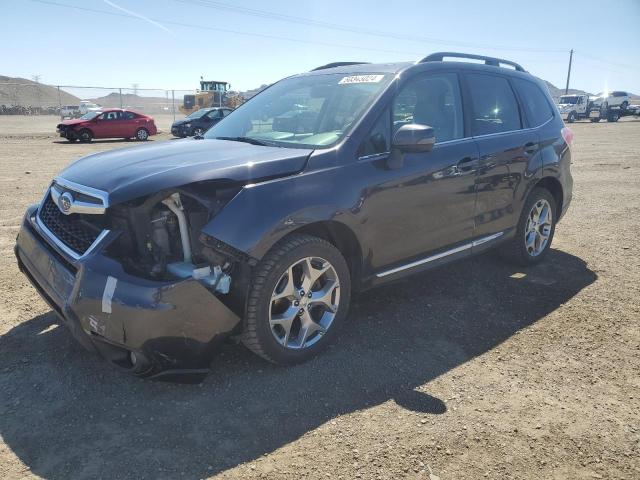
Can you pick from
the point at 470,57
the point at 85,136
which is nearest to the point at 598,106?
the point at 85,136

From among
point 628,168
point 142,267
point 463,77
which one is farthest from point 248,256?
point 628,168

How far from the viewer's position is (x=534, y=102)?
17.0 ft

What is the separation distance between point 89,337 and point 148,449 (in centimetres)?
69

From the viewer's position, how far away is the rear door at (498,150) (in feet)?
14.3

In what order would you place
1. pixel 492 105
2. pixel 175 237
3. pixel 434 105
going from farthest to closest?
pixel 492 105
pixel 434 105
pixel 175 237

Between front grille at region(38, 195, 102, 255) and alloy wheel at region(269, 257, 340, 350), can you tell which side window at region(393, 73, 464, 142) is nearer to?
alloy wheel at region(269, 257, 340, 350)

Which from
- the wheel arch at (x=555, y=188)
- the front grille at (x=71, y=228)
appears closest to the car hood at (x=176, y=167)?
the front grille at (x=71, y=228)

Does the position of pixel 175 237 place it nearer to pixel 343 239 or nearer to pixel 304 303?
pixel 304 303

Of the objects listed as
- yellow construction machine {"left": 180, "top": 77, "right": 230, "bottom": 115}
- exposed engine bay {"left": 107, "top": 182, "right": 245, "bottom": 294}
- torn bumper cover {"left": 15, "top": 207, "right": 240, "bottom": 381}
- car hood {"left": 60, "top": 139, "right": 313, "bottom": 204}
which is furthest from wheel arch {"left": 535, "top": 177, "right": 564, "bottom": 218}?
yellow construction machine {"left": 180, "top": 77, "right": 230, "bottom": 115}

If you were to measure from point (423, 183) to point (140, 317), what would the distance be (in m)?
2.21

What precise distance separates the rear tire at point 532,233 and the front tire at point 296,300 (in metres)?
2.43

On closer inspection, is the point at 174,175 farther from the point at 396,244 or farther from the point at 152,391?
the point at 396,244

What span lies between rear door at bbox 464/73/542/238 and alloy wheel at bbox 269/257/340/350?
5.54 ft

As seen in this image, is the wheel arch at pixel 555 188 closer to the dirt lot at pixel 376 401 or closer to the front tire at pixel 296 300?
the dirt lot at pixel 376 401
